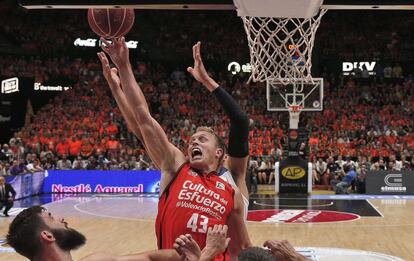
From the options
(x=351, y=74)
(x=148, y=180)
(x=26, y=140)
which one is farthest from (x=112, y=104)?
(x=351, y=74)

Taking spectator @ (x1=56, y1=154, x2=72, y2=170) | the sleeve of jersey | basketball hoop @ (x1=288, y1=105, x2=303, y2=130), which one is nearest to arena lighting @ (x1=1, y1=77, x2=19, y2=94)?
spectator @ (x1=56, y1=154, x2=72, y2=170)

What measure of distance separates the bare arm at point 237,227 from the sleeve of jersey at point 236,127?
0.76ft

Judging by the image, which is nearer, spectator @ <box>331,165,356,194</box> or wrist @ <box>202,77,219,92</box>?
wrist @ <box>202,77,219,92</box>

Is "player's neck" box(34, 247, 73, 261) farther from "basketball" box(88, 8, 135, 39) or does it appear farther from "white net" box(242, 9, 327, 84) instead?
"white net" box(242, 9, 327, 84)

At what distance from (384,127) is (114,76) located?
60.4 feet

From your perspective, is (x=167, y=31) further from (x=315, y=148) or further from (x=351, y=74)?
(x=315, y=148)

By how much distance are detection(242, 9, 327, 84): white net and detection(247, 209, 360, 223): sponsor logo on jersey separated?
3.60 meters

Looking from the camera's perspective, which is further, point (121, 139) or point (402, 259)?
point (121, 139)

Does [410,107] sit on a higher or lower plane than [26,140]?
higher

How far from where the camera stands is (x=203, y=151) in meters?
3.33

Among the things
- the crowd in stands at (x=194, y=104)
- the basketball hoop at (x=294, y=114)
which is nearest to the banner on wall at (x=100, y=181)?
the crowd in stands at (x=194, y=104)

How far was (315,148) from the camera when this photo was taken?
19672mm

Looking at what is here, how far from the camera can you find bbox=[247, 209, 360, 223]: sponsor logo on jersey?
11.8 metres

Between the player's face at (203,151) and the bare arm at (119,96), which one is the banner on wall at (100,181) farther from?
the player's face at (203,151)
